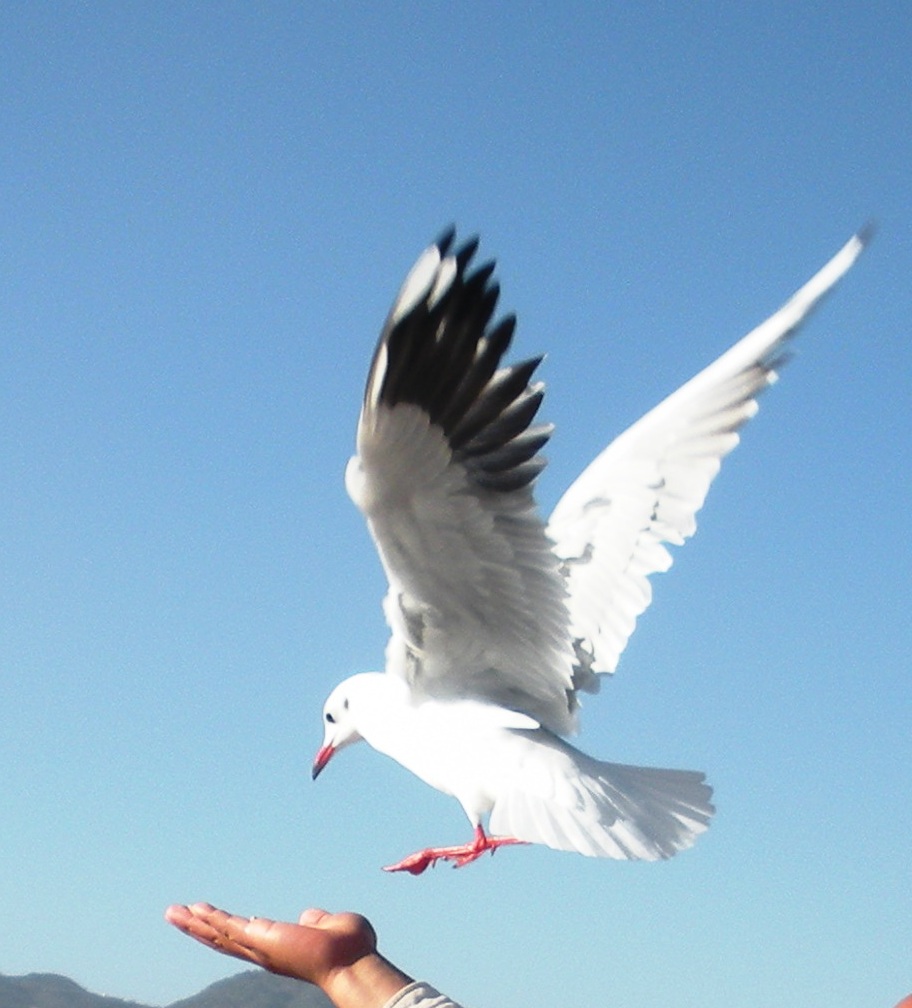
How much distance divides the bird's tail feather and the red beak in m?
0.68

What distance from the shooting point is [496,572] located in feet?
10.5

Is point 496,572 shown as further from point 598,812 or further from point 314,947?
point 314,947

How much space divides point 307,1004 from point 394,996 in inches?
2369

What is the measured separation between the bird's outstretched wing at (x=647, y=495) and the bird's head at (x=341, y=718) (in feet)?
1.95

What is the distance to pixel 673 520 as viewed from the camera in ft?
12.6

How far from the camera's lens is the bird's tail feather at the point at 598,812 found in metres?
2.90

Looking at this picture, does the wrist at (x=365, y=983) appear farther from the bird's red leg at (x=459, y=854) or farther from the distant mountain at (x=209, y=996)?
the distant mountain at (x=209, y=996)

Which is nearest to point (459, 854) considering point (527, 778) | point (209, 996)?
point (527, 778)

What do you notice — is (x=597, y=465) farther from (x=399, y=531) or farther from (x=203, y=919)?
(x=203, y=919)

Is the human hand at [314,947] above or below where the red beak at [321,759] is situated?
below

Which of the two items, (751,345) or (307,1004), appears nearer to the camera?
(751,345)

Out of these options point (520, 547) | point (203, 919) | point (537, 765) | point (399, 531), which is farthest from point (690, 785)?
point (203, 919)

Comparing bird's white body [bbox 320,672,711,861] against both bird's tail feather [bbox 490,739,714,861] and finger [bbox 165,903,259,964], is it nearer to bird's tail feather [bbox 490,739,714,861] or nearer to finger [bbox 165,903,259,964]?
bird's tail feather [bbox 490,739,714,861]

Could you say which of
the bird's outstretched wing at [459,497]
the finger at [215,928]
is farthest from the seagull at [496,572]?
the finger at [215,928]
